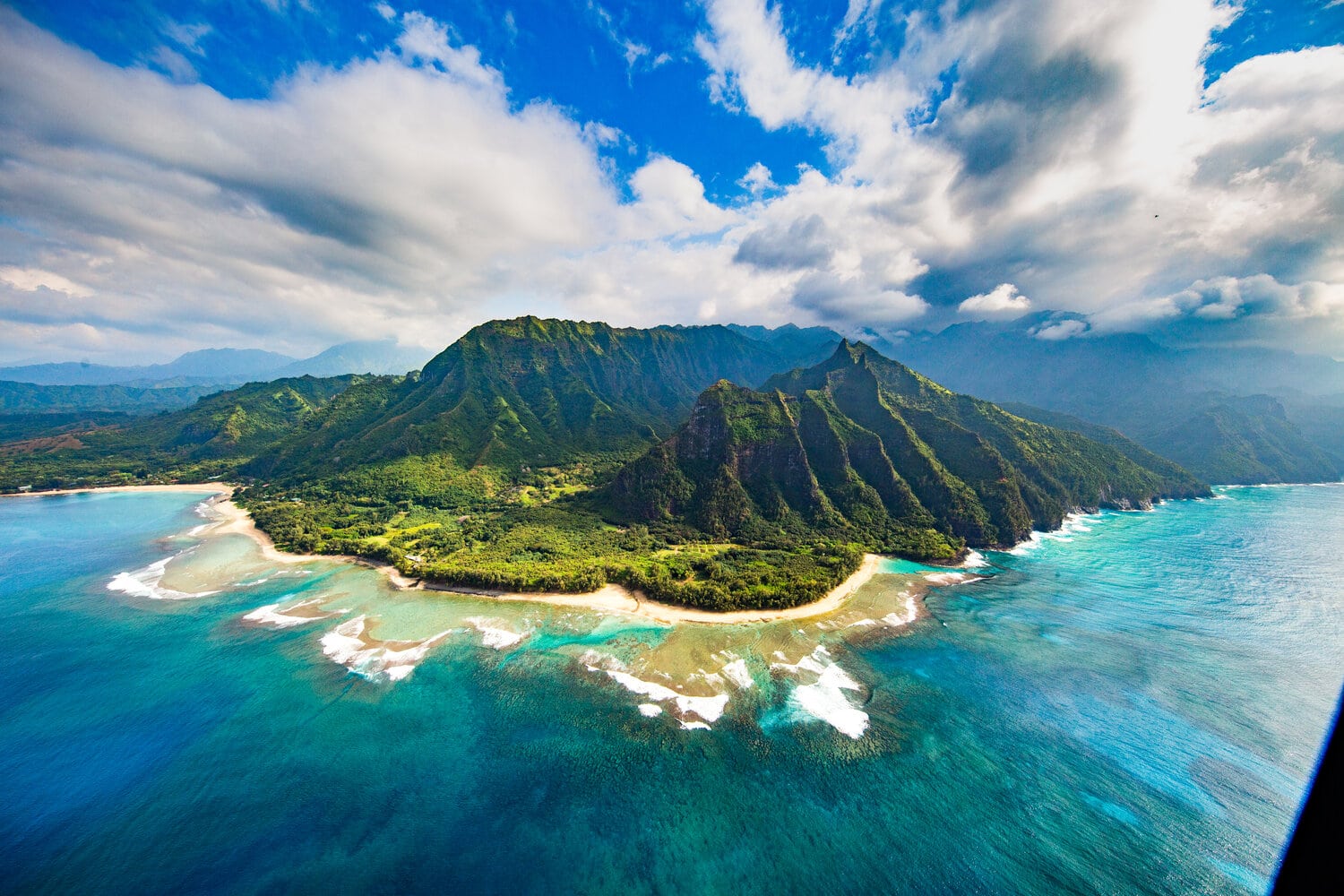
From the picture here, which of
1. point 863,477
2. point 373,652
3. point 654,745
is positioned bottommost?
point 654,745

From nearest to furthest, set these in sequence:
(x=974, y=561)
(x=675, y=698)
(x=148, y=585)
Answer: (x=675, y=698), (x=148, y=585), (x=974, y=561)

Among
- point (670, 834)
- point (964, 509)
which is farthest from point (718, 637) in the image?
point (964, 509)

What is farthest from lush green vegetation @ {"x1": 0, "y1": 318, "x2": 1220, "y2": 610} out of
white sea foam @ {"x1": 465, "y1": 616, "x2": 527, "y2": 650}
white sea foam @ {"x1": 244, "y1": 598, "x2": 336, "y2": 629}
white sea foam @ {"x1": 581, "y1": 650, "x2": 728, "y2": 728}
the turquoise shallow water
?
white sea foam @ {"x1": 581, "y1": 650, "x2": 728, "y2": 728}

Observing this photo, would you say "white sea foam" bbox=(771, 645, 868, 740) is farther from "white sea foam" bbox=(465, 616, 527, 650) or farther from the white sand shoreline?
"white sea foam" bbox=(465, 616, 527, 650)

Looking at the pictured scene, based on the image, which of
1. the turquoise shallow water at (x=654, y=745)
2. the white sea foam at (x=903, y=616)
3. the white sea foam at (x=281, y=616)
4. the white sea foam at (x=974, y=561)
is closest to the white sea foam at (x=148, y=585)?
the turquoise shallow water at (x=654, y=745)

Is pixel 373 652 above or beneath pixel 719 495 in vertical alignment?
beneath

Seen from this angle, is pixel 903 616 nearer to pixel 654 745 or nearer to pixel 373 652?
pixel 654 745

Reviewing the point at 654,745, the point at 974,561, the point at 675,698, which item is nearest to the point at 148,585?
the point at 675,698
